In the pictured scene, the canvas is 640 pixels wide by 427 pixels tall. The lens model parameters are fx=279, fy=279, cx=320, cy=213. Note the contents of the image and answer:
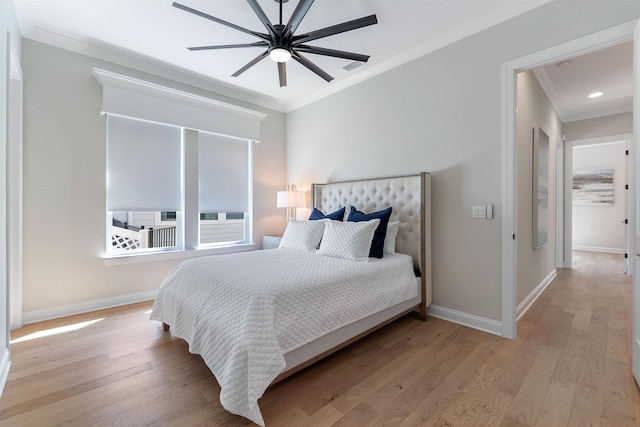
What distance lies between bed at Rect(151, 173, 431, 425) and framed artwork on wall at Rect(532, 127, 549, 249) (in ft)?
5.02

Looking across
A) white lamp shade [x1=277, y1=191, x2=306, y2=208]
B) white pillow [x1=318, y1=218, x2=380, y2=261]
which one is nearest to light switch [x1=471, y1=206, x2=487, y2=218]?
white pillow [x1=318, y1=218, x2=380, y2=261]

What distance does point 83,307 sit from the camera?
2.91 meters

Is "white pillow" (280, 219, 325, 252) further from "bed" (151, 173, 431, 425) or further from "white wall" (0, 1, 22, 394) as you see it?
"white wall" (0, 1, 22, 394)

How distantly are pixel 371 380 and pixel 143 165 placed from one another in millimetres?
3280

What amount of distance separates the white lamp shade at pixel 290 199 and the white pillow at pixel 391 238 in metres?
1.66

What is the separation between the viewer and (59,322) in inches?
105

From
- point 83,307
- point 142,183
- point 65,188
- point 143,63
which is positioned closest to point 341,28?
point 143,63

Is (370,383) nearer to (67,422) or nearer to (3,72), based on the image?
(67,422)

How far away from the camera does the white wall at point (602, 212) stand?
6.18 m

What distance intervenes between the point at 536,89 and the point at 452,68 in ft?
4.66

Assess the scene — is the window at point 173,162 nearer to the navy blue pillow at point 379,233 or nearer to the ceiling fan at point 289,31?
the ceiling fan at point 289,31

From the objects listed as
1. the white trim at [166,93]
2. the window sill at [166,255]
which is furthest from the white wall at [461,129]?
the window sill at [166,255]

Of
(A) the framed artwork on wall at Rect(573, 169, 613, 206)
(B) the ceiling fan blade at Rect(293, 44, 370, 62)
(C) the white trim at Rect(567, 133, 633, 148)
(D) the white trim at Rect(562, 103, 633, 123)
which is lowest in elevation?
(A) the framed artwork on wall at Rect(573, 169, 613, 206)

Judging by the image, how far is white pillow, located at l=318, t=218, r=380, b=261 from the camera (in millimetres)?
2484
